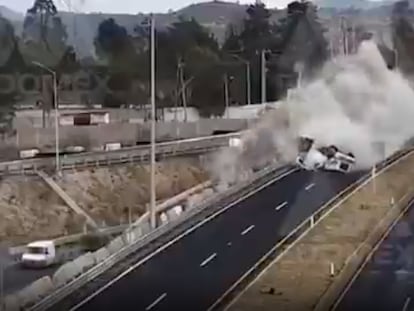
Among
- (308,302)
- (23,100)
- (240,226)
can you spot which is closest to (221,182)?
(240,226)

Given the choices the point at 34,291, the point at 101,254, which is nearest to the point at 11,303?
the point at 34,291

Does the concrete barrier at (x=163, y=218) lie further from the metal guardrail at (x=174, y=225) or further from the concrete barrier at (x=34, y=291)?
the concrete barrier at (x=34, y=291)

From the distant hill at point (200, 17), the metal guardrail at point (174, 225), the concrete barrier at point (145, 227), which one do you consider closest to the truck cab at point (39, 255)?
the metal guardrail at point (174, 225)

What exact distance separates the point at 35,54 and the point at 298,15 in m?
0.96

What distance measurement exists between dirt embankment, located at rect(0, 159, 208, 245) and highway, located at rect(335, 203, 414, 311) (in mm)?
704

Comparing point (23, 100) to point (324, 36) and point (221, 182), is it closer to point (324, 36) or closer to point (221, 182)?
point (221, 182)

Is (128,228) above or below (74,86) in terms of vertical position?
below

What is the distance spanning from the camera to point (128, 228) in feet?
8.87

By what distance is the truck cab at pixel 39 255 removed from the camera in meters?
2.52

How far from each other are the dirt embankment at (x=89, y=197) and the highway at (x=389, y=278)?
2.31ft

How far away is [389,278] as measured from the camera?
7.85ft

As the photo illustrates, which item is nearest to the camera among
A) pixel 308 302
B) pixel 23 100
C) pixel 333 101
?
pixel 308 302

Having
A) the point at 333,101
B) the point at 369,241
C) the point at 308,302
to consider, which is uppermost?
the point at 333,101

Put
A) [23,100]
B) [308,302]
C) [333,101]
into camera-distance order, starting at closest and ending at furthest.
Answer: [308,302] → [333,101] → [23,100]
